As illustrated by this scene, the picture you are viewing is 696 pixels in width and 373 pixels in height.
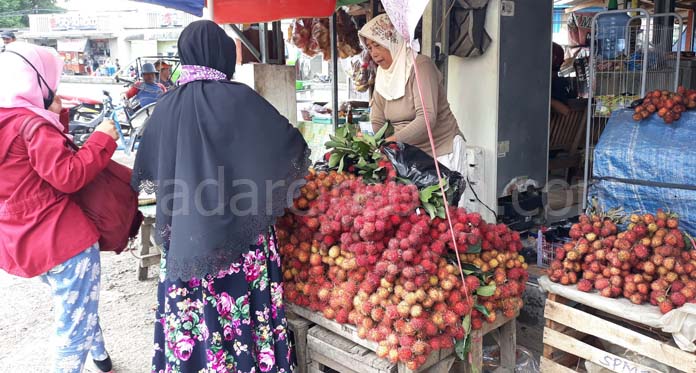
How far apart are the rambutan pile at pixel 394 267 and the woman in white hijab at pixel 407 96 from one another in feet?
3.31

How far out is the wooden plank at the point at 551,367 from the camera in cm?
231

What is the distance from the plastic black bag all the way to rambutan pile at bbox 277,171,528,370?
0.88 ft

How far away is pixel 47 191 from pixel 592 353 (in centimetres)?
216

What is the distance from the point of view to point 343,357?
7.14 feet

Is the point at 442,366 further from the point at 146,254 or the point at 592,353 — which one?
the point at 146,254

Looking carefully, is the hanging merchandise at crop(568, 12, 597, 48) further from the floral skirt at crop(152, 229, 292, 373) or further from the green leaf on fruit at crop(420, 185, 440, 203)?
the floral skirt at crop(152, 229, 292, 373)

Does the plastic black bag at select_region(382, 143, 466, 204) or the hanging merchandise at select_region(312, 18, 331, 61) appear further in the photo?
the hanging merchandise at select_region(312, 18, 331, 61)

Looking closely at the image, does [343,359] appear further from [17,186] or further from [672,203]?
[672,203]

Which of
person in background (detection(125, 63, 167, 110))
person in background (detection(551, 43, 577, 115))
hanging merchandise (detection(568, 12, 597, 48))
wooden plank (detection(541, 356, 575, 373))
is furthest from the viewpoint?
person in background (detection(125, 63, 167, 110))

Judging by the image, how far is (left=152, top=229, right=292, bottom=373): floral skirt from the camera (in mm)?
2111

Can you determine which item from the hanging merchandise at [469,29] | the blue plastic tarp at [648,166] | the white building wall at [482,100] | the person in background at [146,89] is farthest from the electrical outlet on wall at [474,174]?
the person in background at [146,89]

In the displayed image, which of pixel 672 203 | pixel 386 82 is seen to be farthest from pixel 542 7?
pixel 672 203

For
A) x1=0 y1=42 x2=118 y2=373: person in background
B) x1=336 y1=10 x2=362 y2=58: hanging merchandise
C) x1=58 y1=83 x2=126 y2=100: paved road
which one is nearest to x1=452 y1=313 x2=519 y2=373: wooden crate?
x1=0 y1=42 x2=118 y2=373: person in background

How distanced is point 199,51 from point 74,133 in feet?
29.3
